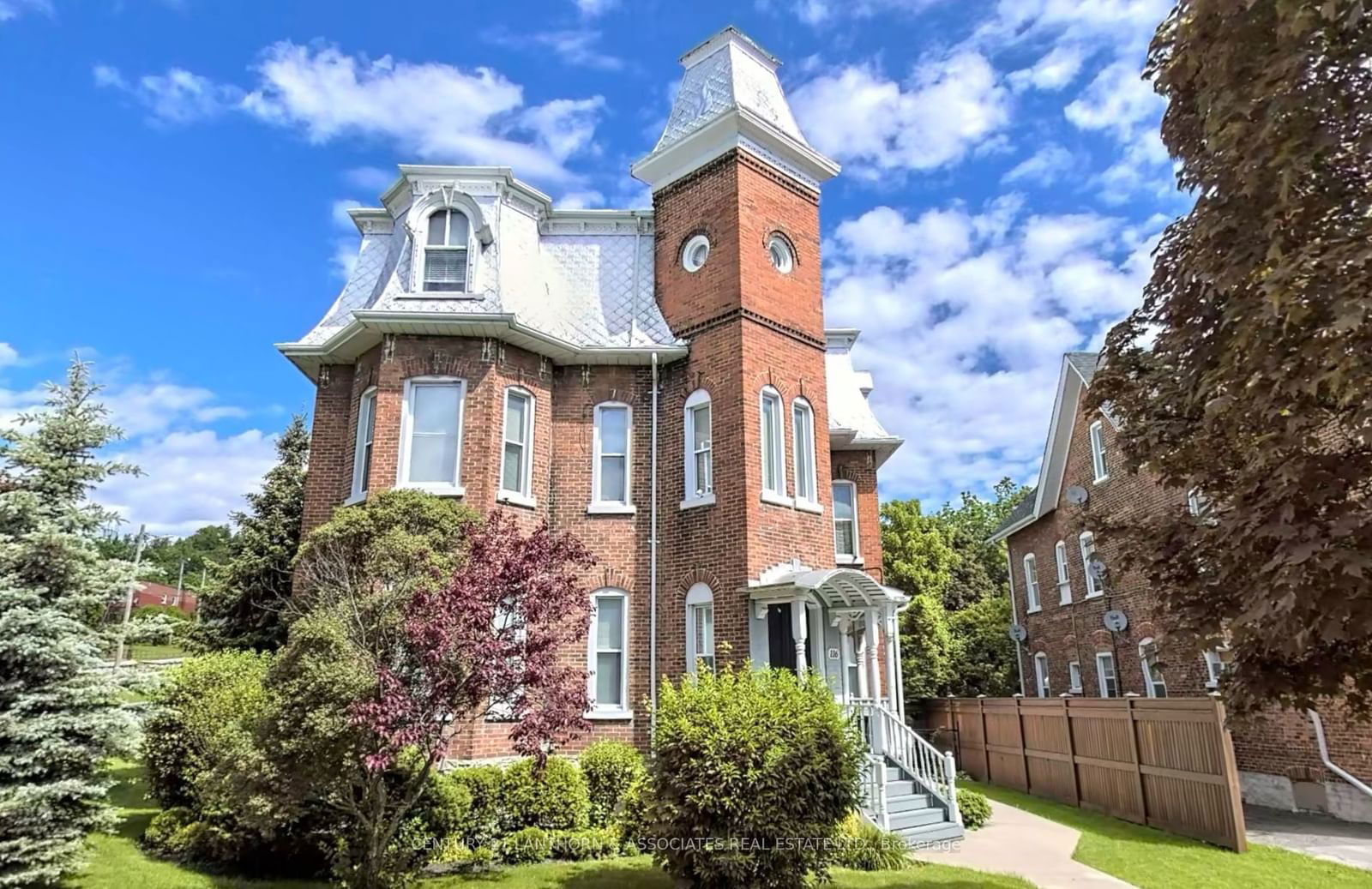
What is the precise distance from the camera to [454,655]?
8.03 m

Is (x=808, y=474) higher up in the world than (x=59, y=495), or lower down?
higher up

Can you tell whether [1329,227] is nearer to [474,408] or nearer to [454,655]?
[454,655]

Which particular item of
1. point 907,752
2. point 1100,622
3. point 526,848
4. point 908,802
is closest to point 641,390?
point 907,752

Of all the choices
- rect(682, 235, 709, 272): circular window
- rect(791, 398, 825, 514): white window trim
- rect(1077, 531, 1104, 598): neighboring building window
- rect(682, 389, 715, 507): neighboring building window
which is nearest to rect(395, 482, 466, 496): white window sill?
rect(682, 389, 715, 507): neighboring building window

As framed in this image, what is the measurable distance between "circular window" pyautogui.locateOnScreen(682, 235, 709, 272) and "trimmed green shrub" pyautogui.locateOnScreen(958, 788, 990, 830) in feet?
34.1

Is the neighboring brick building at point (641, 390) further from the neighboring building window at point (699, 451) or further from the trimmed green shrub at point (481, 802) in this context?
the trimmed green shrub at point (481, 802)

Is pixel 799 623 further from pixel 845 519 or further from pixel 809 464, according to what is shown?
pixel 845 519

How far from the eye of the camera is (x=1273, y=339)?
16.0ft

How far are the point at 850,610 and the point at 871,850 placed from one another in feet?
15.0

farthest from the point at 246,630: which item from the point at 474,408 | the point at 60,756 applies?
the point at 60,756

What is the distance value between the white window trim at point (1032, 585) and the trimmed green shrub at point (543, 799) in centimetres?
1872

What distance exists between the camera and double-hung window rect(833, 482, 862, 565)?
1872 cm

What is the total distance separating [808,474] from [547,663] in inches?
313

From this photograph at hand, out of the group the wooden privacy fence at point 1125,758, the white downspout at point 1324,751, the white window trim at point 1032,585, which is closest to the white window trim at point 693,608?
the wooden privacy fence at point 1125,758
